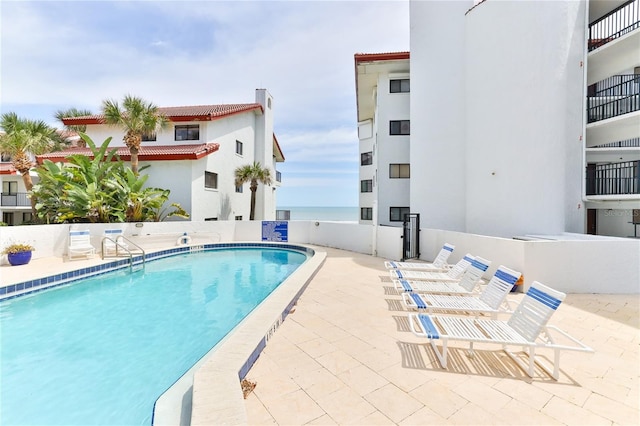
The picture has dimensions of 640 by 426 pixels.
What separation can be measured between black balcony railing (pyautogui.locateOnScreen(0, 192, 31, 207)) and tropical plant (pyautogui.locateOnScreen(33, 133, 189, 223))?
43.4 ft

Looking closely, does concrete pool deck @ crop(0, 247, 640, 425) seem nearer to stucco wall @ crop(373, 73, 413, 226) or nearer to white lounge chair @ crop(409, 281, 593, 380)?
white lounge chair @ crop(409, 281, 593, 380)

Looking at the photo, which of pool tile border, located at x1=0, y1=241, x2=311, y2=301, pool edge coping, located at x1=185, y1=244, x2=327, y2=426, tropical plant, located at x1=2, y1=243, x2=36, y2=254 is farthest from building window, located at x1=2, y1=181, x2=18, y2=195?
pool edge coping, located at x1=185, y1=244, x2=327, y2=426

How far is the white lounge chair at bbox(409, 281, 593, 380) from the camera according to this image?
12.6ft

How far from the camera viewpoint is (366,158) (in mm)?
27172

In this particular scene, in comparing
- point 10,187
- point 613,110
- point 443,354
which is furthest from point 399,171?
point 10,187

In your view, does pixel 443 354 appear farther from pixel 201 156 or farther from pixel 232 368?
pixel 201 156

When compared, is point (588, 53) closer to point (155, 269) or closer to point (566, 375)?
point (566, 375)

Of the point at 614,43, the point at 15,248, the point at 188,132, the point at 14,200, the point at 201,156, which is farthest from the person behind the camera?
the point at 14,200

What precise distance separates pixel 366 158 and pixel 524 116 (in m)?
15.9

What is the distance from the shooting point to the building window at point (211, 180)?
65.0 feet

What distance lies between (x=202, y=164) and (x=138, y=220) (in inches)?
210

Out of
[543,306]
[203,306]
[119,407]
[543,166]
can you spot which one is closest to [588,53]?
[543,166]

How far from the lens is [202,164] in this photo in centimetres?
1897

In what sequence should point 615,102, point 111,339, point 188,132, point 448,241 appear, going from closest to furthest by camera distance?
point 111,339
point 448,241
point 615,102
point 188,132
